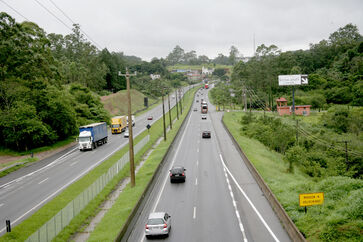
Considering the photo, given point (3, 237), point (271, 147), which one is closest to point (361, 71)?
point (271, 147)

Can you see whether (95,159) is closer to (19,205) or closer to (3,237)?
(19,205)

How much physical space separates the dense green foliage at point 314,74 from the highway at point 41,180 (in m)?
62.9

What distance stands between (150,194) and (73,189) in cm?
718

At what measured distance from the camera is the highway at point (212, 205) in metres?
18.7

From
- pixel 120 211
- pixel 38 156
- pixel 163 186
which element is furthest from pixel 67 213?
pixel 38 156

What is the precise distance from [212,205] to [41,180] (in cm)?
1978

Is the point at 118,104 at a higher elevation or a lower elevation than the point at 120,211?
higher

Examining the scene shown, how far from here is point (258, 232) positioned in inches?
736

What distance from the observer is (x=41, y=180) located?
33344 millimetres

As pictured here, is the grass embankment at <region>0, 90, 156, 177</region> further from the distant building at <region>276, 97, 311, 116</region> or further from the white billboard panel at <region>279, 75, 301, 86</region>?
the white billboard panel at <region>279, 75, 301, 86</region>

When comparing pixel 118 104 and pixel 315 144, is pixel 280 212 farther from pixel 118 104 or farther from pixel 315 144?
pixel 118 104

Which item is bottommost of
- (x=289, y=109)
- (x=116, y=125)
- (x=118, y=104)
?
(x=116, y=125)

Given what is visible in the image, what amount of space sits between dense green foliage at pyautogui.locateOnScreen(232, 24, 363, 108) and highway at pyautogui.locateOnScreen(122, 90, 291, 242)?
63757 millimetres

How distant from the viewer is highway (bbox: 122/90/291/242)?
18.7 meters
